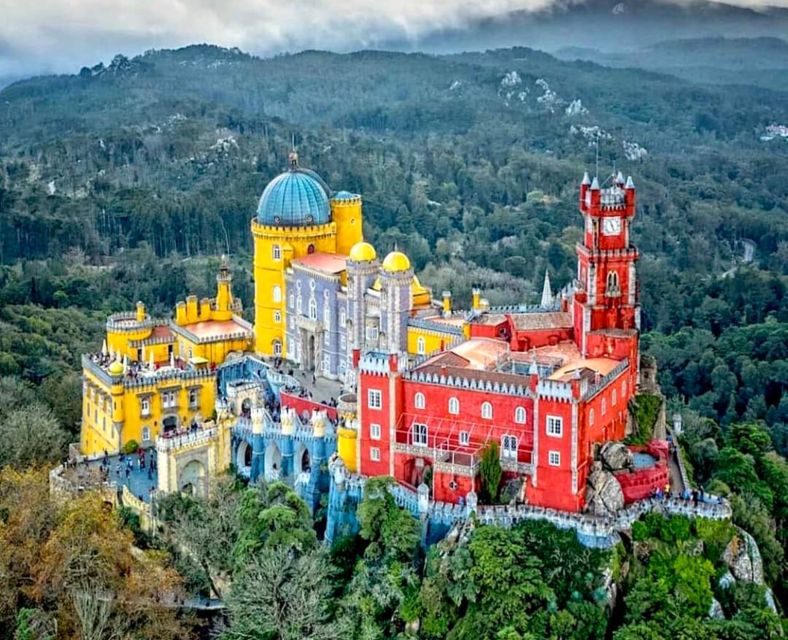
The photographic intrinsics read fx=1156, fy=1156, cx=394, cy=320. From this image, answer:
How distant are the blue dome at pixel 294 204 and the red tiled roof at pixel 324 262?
2.12m

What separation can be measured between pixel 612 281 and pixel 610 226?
2.73m

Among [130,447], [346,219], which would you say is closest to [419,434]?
[130,447]

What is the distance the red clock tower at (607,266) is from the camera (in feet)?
187

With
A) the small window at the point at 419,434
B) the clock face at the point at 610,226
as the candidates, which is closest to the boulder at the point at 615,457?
the small window at the point at 419,434

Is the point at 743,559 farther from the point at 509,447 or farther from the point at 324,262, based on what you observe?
the point at 324,262

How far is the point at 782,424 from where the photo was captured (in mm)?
88125

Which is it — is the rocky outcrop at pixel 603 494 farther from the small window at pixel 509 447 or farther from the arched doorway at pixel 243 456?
the arched doorway at pixel 243 456

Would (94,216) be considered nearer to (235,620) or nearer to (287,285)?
(287,285)

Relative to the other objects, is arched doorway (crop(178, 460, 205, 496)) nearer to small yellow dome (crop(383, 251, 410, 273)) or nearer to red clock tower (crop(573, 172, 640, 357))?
small yellow dome (crop(383, 251, 410, 273))

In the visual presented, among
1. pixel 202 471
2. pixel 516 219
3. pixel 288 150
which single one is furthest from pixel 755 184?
pixel 202 471

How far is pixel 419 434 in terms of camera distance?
53812mm

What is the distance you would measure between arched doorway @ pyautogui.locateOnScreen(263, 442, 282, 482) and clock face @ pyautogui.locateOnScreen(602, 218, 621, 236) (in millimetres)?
19944

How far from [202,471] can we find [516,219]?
90.1m

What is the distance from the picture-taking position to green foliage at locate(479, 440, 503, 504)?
50.7 meters
